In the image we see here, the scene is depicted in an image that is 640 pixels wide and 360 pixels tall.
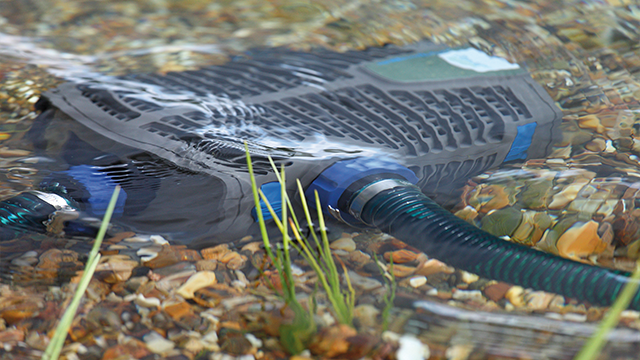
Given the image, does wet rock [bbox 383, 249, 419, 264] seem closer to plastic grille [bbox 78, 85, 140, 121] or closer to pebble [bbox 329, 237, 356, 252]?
pebble [bbox 329, 237, 356, 252]

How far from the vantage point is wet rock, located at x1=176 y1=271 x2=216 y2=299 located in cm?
100

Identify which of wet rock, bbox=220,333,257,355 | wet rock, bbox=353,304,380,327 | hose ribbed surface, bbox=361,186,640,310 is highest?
hose ribbed surface, bbox=361,186,640,310

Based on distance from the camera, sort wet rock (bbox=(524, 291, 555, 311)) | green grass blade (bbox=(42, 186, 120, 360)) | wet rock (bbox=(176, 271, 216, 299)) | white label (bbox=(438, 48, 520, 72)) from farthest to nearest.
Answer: white label (bbox=(438, 48, 520, 72)) < wet rock (bbox=(176, 271, 216, 299)) < wet rock (bbox=(524, 291, 555, 311)) < green grass blade (bbox=(42, 186, 120, 360))

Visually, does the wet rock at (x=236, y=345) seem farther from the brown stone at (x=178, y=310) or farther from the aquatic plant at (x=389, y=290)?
the aquatic plant at (x=389, y=290)

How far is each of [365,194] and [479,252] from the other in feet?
0.93

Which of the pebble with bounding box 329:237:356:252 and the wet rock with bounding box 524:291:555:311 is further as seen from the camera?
the pebble with bounding box 329:237:356:252

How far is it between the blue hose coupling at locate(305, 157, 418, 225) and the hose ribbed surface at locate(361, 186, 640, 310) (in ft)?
0.19

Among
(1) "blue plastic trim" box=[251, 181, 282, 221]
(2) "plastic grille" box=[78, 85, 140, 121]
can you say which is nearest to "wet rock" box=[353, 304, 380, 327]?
(1) "blue plastic trim" box=[251, 181, 282, 221]

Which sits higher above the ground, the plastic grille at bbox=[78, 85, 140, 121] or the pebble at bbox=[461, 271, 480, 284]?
the plastic grille at bbox=[78, 85, 140, 121]

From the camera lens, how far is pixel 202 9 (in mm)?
2924

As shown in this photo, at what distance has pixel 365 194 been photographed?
1134 mm

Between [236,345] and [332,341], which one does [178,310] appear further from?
[332,341]

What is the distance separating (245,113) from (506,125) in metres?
0.73

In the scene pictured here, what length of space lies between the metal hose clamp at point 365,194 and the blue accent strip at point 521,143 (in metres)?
0.41
